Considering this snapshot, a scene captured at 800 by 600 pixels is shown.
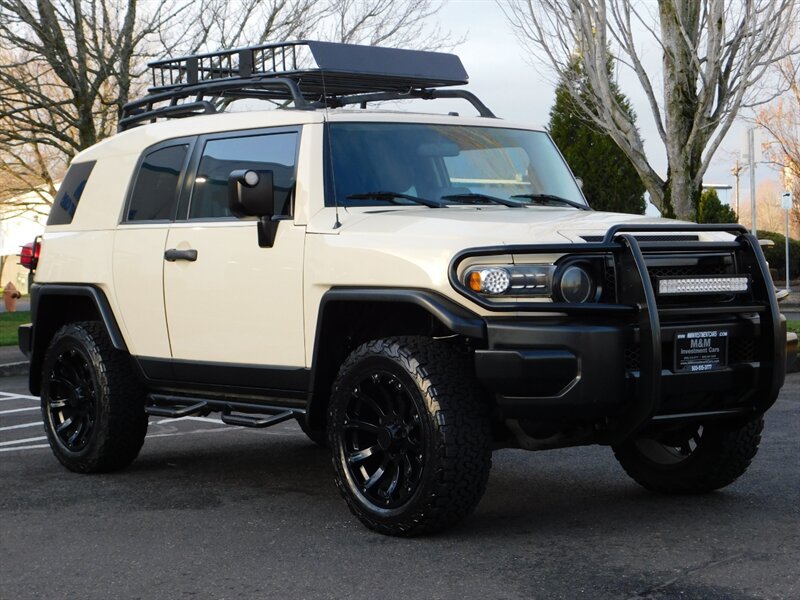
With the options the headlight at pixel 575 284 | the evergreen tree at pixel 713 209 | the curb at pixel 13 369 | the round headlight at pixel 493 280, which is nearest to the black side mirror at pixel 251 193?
the round headlight at pixel 493 280

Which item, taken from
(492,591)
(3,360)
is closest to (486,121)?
(492,591)

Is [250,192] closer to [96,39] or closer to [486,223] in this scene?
[486,223]

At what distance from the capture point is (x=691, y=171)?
63.2 ft

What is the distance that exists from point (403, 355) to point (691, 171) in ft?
47.4

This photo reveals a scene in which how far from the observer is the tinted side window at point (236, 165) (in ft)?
21.4

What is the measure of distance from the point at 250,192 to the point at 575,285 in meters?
1.65

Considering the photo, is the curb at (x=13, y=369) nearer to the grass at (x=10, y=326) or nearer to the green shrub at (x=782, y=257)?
the grass at (x=10, y=326)

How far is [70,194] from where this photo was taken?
8.14 m

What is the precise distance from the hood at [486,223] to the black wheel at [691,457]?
1.15 metres

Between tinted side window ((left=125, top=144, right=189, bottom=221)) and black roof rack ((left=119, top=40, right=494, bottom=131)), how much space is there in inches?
15.1

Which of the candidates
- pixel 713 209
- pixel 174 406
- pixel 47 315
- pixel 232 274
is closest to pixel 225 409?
pixel 174 406

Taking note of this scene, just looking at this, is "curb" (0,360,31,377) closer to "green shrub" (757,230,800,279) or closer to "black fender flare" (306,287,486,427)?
"black fender flare" (306,287,486,427)

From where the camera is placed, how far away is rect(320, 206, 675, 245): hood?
5.51 m

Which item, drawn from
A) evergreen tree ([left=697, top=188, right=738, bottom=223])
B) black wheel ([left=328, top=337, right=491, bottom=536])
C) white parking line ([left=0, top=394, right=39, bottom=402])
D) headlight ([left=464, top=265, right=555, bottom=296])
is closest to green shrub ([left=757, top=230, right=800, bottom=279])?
evergreen tree ([left=697, top=188, right=738, bottom=223])
